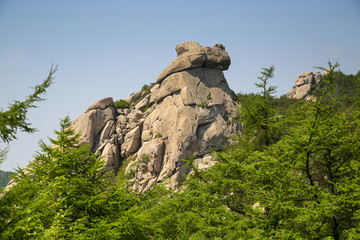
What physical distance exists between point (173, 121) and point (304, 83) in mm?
64911

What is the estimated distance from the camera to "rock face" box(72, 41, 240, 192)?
39.4m

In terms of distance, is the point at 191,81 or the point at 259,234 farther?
the point at 191,81

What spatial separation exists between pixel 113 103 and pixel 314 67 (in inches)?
1652

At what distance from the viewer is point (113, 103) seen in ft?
161

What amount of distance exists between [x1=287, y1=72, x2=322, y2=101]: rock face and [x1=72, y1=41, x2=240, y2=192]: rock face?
49.7 m

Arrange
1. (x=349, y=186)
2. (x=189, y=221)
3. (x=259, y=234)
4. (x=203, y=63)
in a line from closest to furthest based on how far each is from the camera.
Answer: (x=349, y=186), (x=259, y=234), (x=189, y=221), (x=203, y=63)

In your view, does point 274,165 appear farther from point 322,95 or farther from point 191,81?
point 191,81

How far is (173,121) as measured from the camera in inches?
1615

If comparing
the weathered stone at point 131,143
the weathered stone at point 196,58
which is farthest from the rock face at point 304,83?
the weathered stone at point 131,143

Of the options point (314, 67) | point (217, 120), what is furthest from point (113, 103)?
point (314, 67)

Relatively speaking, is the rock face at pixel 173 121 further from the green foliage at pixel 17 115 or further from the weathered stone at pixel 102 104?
the green foliage at pixel 17 115

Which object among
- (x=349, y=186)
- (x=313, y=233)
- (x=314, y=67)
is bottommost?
(x=313, y=233)

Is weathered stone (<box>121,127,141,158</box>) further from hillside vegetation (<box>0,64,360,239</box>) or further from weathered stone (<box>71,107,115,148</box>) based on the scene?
hillside vegetation (<box>0,64,360,239</box>)

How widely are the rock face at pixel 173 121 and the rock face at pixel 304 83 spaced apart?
49727 mm
